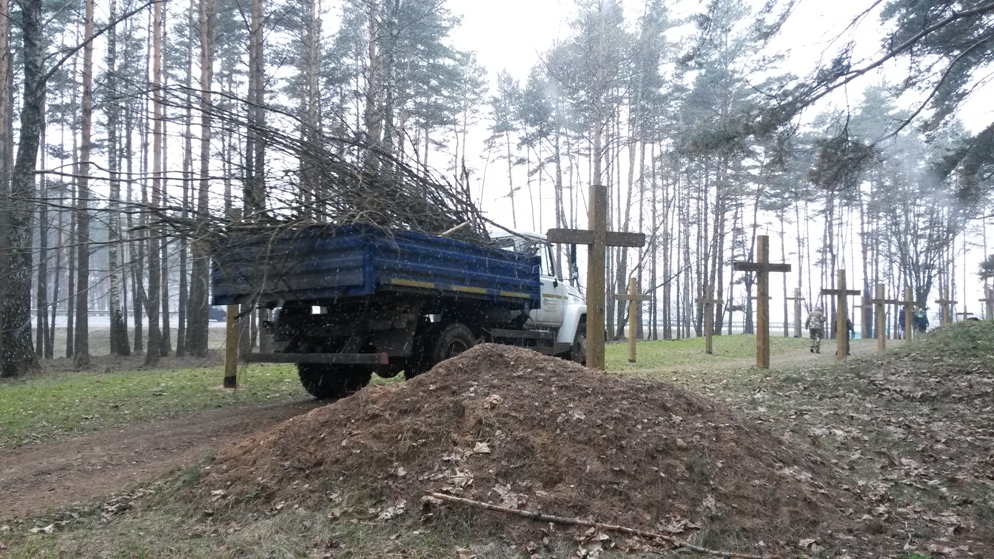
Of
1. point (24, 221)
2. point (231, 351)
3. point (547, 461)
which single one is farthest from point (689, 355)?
point (547, 461)

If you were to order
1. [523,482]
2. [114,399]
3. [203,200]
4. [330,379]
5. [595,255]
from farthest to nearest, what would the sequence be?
[114,399] < [330,379] < [595,255] < [203,200] < [523,482]

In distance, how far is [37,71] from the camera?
47.5ft

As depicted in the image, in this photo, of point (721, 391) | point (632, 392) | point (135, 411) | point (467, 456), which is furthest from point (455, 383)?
point (135, 411)

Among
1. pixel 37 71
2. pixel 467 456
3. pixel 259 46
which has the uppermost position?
pixel 259 46

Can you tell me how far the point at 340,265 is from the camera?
8.21 metres

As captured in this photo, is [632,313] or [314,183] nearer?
[314,183]

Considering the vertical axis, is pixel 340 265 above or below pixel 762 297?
above

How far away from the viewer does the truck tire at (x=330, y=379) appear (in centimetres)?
1008

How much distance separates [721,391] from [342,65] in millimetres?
22137

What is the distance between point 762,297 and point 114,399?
10.5 m

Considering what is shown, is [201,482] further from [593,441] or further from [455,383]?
[593,441]

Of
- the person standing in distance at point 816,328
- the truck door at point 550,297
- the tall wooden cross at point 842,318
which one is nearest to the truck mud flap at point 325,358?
the truck door at point 550,297

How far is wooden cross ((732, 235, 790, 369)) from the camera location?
40.6ft

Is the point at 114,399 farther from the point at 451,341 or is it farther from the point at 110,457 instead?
the point at 451,341
